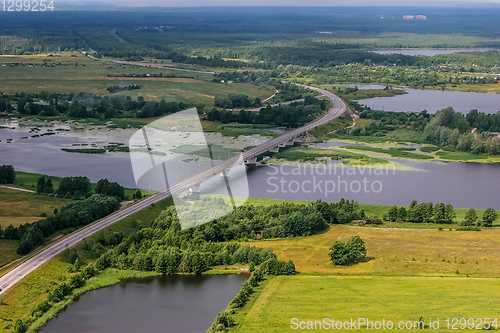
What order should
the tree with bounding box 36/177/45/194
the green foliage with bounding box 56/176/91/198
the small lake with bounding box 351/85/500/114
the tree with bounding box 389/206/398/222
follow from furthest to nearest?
the small lake with bounding box 351/85/500/114 → the tree with bounding box 36/177/45/194 → the green foliage with bounding box 56/176/91/198 → the tree with bounding box 389/206/398/222

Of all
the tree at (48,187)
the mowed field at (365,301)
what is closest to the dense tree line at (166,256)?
the mowed field at (365,301)

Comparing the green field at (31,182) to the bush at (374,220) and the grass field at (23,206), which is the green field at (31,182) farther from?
the bush at (374,220)

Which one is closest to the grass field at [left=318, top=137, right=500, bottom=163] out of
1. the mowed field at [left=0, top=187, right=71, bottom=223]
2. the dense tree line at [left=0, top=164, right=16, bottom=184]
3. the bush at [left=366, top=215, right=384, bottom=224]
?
the bush at [left=366, top=215, right=384, bottom=224]

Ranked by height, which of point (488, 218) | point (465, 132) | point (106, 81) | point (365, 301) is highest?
point (106, 81)

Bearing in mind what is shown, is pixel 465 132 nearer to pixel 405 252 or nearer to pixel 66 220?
pixel 405 252

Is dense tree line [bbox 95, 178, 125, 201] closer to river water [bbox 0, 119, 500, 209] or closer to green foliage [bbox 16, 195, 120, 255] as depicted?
green foliage [bbox 16, 195, 120, 255]

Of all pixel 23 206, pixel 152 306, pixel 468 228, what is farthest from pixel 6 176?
pixel 468 228

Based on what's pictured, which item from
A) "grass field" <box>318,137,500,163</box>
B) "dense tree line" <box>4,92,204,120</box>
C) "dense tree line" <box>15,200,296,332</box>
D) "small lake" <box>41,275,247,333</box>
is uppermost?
"dense tree line" <box>4,92,204,120</box>
